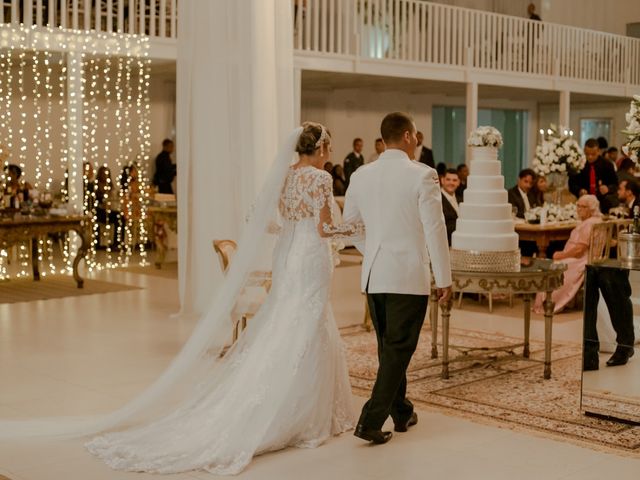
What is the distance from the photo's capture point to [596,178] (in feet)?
42.4

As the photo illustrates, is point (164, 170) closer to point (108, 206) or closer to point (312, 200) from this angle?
point (108, 206)

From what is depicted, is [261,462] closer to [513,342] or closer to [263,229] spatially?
[263,229]

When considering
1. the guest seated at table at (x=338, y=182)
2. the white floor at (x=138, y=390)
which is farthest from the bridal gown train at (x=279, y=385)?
the guest seated at table at (x=338, y=182)

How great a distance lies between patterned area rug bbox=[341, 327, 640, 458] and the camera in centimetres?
547

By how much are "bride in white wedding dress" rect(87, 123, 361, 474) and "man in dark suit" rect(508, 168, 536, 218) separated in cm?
629

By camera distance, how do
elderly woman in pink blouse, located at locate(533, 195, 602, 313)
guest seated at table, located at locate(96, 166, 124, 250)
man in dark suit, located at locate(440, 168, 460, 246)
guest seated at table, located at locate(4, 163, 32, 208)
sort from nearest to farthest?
elderly woman in pink blouse, located at locate(533, 195, 602, 313) < man in dark suit, located at locate(440, 168, 460, 246) < guest seated at table, located at locate(4, 163, 32, 208) < guest seated at table, located at locate(96, 166, 124, 250)

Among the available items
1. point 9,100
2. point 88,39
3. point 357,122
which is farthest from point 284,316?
point 357,122

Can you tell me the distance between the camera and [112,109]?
1714cm

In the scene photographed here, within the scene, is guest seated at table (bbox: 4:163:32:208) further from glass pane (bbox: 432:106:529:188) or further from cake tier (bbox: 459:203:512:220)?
glass pane (bbox: 432:106:529:188)

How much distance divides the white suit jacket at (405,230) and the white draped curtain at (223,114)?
3.91 meters

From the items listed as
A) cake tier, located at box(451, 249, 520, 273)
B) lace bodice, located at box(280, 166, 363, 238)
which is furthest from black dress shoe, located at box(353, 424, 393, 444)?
cake tier, located at box(451, 249, 520, 273)

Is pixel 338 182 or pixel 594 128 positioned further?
pixel 594 128

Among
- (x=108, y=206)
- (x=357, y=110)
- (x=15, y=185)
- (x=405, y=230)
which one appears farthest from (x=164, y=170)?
(x=405, y=230)

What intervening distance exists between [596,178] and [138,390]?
8.19m
